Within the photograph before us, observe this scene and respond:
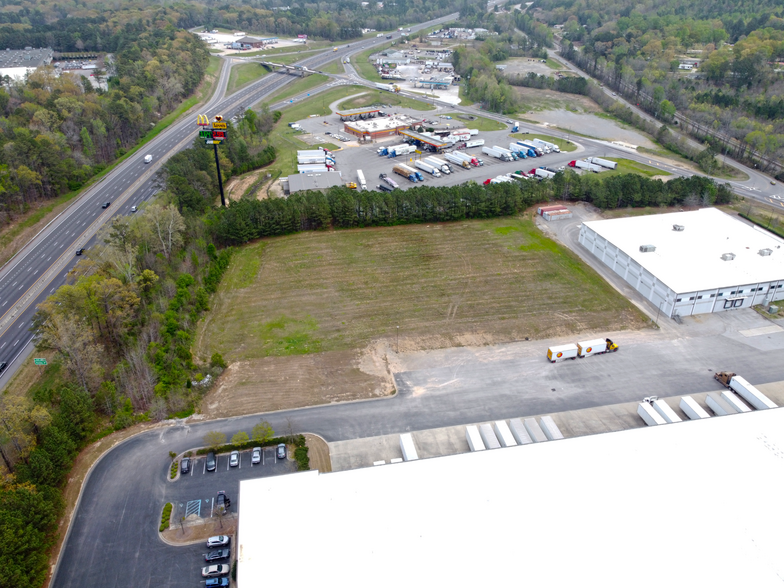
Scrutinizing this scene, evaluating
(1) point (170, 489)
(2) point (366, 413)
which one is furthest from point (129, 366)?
(2) point (366, 413)

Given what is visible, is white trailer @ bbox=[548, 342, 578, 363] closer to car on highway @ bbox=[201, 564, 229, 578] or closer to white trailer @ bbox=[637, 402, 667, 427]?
white trailer @ bbox=[637, 402, 667, 427]

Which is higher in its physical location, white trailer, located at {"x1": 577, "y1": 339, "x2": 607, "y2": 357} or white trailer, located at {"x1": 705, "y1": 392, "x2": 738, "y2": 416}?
white trailer, located at {"x1": 577, "y1": 339, "x2": 607, "y2": 357}

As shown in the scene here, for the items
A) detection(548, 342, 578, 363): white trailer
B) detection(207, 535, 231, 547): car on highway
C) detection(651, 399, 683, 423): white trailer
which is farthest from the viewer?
detection(548, 342, 578, 363): white trailer

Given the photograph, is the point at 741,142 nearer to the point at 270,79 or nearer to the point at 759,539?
the point at 759,539

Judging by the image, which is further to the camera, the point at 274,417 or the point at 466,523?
the point at 274,417

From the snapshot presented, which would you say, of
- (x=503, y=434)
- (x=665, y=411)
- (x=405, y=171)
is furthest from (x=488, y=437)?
(x=405, y=171)

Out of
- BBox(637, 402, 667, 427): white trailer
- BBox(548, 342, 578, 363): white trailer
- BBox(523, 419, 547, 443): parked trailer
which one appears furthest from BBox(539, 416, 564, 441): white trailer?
BBox(548, 342, 578, 363): white trailer

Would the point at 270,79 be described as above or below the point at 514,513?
above
